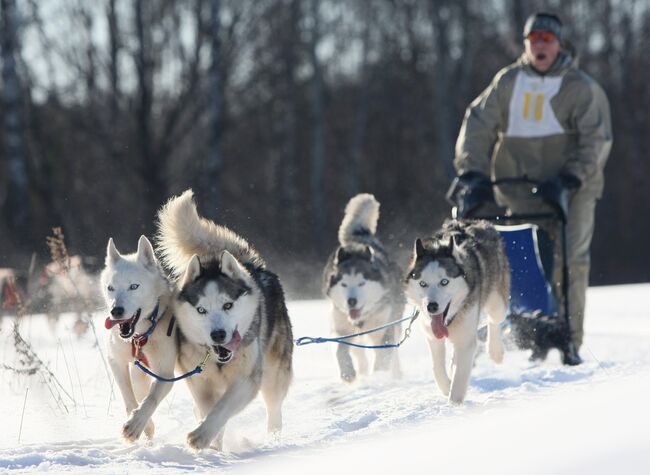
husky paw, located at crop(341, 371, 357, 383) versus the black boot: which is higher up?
the black boot

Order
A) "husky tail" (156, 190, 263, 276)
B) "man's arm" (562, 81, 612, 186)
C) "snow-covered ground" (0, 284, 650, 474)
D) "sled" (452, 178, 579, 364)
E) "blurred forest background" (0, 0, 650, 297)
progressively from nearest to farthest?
"snow-covered ground" (0, 284, 650, 474) < "husky tail" (156, 190, 263, 276) < "sled" (452, 178, 579, 364) < "man's arm" (562, 81, 612, 186) < "blurred forest background" (0, 0, 650, 297)

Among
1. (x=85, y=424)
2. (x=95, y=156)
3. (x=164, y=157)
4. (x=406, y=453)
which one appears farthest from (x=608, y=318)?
(x=95, y=156)

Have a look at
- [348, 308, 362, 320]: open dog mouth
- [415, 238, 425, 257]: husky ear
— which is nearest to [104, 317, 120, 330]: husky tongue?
[415, 238, 425, 257]: husky ear

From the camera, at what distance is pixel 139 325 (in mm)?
3867

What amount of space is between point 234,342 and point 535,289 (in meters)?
2.33

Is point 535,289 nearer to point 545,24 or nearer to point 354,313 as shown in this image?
point 354,313

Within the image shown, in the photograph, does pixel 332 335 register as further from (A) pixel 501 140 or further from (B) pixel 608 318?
(B) pixel 608 318

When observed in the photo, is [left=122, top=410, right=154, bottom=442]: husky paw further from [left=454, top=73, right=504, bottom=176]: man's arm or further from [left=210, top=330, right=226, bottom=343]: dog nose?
[left=454, top=73, right=504, bottom=176]: man's arm

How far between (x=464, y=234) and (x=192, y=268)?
1.62 meters

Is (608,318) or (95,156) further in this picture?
(95,156)

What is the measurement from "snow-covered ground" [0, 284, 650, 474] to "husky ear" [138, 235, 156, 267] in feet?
2.28

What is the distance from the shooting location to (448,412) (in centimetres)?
413

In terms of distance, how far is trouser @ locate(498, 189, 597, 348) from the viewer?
5.98m

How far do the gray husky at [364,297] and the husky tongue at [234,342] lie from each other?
197cm
